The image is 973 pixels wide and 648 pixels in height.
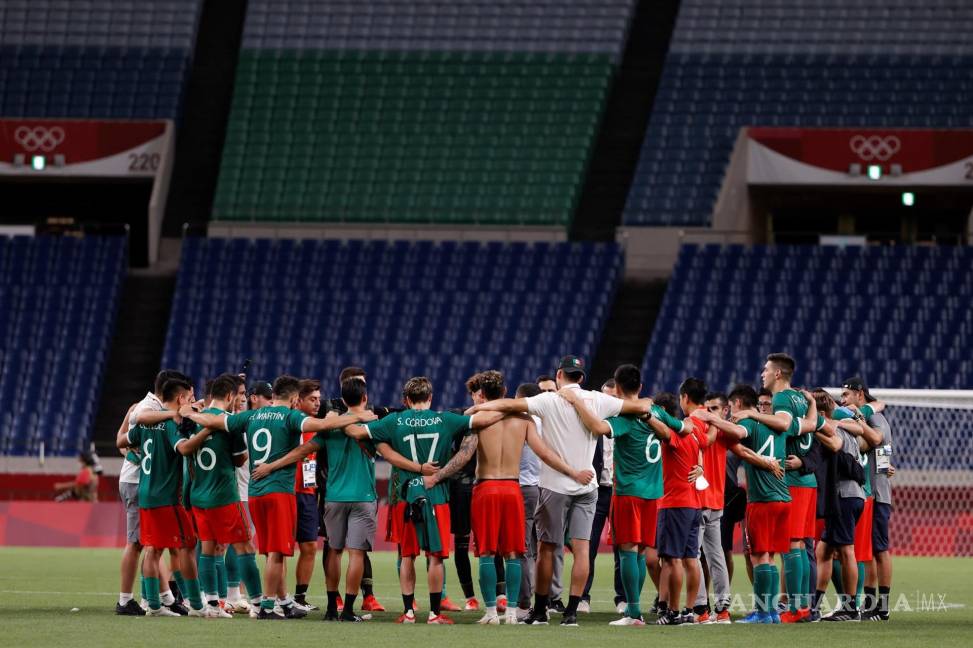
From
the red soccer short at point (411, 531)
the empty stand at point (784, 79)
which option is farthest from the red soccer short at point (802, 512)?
the empty stand at point (784, 79)

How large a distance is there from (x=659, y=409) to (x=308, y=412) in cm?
306

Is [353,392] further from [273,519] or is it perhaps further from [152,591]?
[152,591]

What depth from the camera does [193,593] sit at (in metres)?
14.0

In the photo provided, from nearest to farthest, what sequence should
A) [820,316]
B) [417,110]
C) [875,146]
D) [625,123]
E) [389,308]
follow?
[820,316] < [389,308] < [875,146] < [417,110] < [625,123]

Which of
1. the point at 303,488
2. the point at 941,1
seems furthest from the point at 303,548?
the point at 941,1

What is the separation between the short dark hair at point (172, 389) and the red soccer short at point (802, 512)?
208 inches

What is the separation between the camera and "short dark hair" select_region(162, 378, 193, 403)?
13797mm

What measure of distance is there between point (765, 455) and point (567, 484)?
1.75 m

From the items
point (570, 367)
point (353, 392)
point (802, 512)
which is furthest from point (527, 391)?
point (802, 512)

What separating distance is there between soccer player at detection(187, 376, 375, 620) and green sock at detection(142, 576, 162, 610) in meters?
0.99

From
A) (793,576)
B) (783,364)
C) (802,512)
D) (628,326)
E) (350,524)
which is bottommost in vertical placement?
(793,576)

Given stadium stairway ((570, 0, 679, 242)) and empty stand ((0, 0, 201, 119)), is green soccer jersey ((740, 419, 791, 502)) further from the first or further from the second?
empty stand ((0, 0, 201, 119))

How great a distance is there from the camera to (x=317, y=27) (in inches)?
1599

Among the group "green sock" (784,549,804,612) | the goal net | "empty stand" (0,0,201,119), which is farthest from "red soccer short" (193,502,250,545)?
"empty stand" (0,0,201,119)
